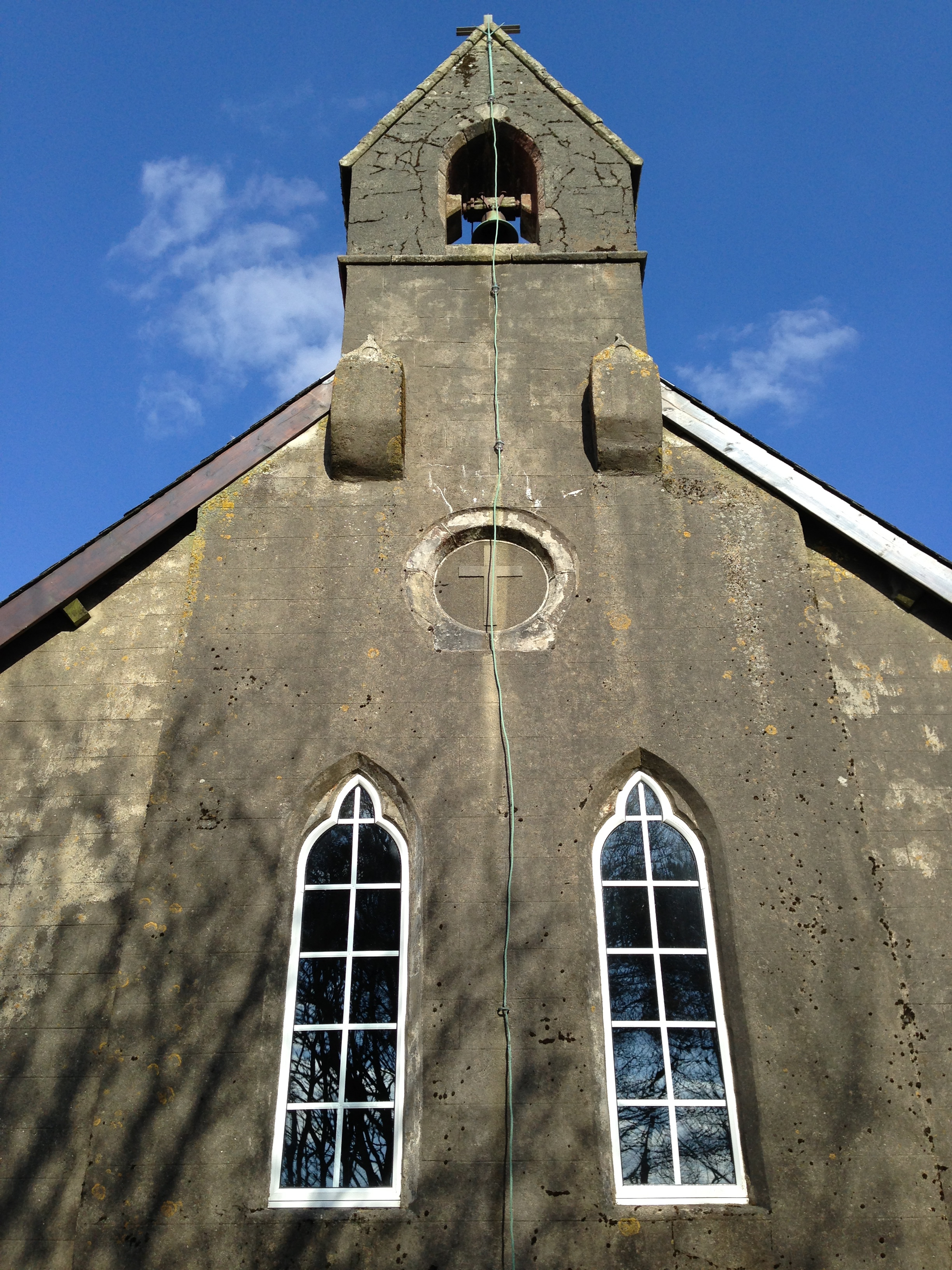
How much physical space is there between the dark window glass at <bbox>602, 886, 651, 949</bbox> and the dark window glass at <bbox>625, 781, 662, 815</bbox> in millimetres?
496

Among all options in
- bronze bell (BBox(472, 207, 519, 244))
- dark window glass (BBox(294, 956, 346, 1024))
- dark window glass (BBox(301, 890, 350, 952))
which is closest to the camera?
dark window glass (BBox(294, 956, 346, 1024))

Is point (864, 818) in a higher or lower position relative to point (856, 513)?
lower

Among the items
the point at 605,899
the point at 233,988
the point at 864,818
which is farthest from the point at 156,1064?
the point at 864,818

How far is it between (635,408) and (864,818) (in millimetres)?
3459

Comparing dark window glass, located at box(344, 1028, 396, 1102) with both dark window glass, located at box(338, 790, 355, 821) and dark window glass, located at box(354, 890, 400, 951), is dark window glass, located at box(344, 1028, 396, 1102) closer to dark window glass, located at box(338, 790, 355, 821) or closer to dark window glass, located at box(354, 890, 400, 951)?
dark window glass, located at box(354, 890, 400, 951)

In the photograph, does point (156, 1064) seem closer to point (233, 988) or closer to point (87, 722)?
point (233, 988)

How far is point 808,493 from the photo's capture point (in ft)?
24.5

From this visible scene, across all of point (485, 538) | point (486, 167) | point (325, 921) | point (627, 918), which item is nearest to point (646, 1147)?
point (627, 918)

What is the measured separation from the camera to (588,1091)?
18.1 ft

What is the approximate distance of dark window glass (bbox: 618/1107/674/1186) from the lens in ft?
18.1

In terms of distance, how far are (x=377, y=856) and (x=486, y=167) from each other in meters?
7.34

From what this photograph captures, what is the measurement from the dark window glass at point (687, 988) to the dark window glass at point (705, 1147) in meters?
0.52

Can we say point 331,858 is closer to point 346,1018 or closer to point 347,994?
point 347,994

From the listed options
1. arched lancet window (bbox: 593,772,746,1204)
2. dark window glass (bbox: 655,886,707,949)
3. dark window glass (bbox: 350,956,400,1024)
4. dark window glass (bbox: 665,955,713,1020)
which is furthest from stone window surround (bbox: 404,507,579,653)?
dark window glass (bbox: 665,955,713,1020)
